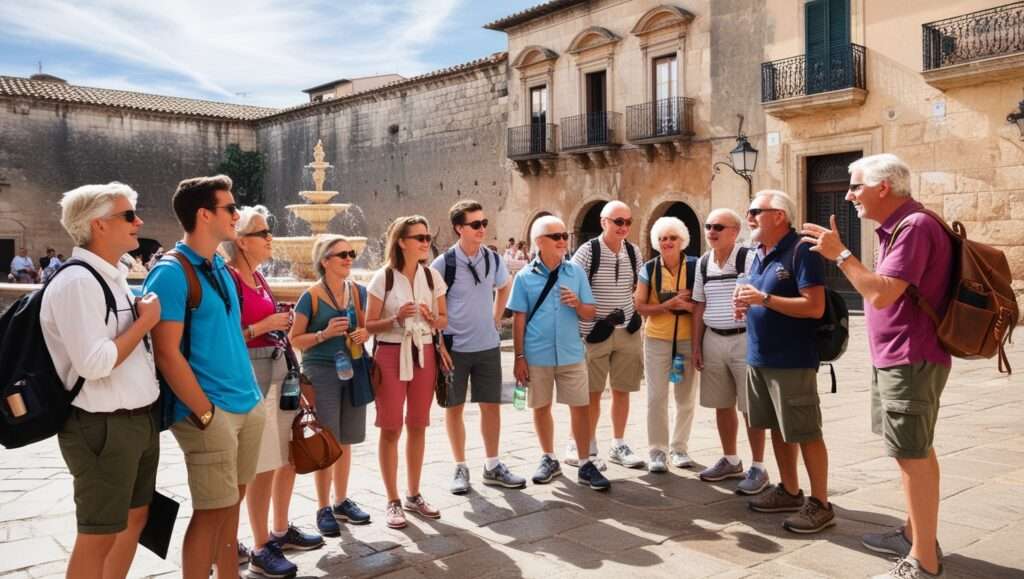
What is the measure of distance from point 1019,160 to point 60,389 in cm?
1472

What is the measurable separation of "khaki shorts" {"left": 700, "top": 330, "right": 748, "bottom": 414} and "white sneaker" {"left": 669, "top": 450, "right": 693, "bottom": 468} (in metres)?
0.48

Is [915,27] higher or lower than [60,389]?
higher

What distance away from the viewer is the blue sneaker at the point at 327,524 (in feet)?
12.9

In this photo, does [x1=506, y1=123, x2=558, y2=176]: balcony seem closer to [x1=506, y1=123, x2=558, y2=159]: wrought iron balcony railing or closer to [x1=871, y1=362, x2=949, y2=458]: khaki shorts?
[x1=506, y1=123, x2=558, y2=159]: wrought iron balcony railing

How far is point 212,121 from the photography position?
1215 inches

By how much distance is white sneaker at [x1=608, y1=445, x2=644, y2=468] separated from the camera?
16.9ft

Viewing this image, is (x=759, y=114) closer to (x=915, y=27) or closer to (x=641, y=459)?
(x=915, y=27)

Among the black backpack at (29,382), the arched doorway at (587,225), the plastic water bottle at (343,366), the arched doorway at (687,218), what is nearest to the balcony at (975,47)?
the arched doorway at (687,218)

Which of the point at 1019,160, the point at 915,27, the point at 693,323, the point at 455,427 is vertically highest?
the point at 915,27

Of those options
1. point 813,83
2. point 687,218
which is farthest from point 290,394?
point 687,218

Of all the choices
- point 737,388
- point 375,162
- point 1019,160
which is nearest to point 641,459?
point 737,388

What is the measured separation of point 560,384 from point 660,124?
1478 cm

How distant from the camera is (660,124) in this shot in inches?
736

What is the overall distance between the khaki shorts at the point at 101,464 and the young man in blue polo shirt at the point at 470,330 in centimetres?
221
